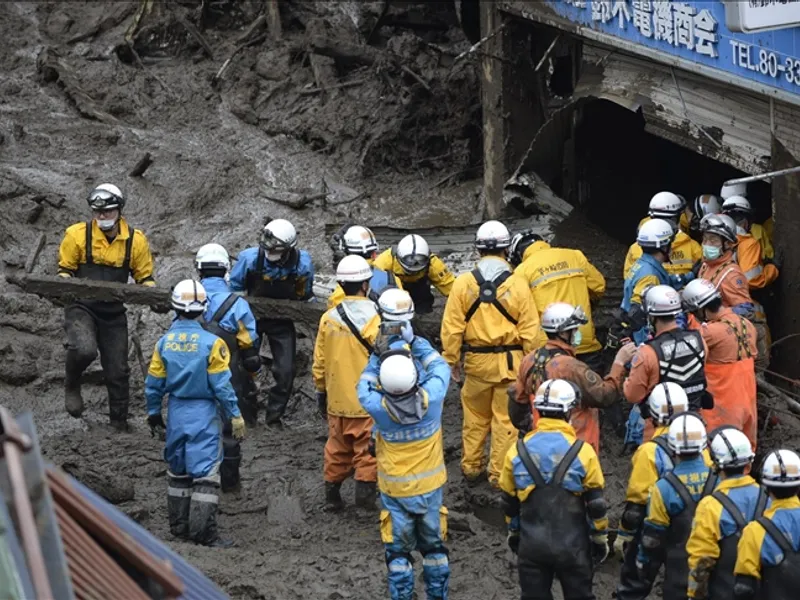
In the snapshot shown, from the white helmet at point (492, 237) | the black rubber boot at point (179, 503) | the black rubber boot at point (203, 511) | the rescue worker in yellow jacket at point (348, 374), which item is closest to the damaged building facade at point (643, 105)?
the white helmet at point (492, 237)

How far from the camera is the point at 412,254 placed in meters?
12.1

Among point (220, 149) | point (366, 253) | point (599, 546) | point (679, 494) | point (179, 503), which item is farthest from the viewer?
point (220, 149)

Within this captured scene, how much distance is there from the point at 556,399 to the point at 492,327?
2.41 m

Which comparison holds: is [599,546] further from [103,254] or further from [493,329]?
[103,254]

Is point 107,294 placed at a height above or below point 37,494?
Result: below

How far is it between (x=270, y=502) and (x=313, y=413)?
193 cm

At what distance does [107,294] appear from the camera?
12.5m

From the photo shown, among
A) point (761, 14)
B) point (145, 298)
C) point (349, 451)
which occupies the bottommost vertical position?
point (349, 451)

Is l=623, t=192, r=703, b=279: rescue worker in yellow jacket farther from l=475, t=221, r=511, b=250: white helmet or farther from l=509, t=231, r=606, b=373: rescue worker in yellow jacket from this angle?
l=475, t=221, r=511, b=250: white helmet

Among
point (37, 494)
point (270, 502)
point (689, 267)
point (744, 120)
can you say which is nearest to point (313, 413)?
point (270, 502)

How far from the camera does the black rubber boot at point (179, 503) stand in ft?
35.7

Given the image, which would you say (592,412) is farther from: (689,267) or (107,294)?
(107,294)

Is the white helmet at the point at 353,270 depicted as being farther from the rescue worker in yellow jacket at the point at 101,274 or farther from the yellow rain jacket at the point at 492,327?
the rescue worker in yellow jacket at the point at 101,274

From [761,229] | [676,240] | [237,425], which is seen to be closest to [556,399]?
[237,425]
